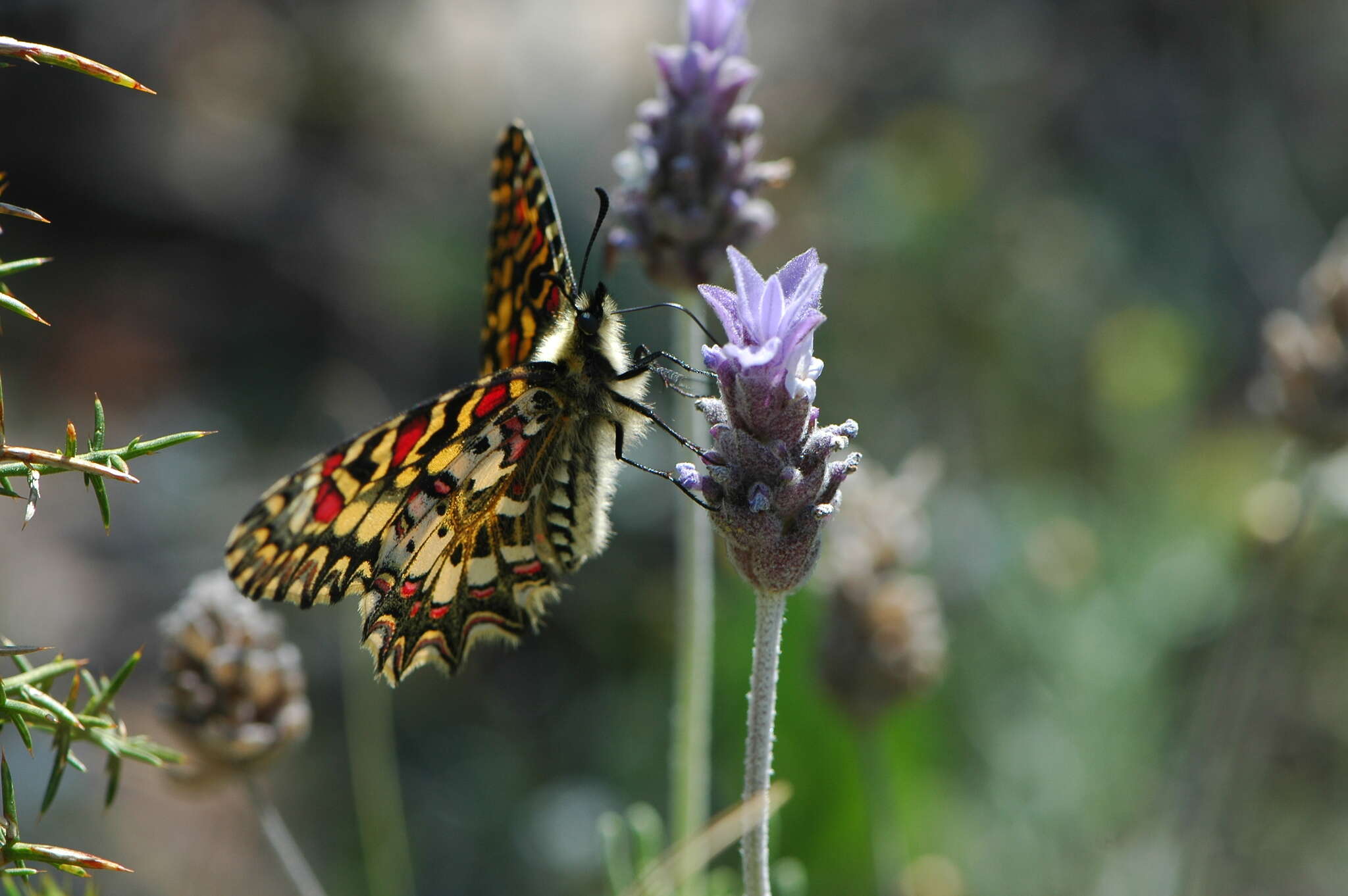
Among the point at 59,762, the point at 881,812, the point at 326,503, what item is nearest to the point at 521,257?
the point at 326,503

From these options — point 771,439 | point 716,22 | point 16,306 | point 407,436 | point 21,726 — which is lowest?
point 21,726

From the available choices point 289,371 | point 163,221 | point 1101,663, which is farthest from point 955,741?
point 163,221

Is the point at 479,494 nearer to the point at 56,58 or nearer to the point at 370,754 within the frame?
the point at 56,58

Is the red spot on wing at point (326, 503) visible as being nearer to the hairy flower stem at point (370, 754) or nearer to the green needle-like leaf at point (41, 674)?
the green needle-like leaf at point (41, 674)

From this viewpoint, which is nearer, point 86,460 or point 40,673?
point 86,460

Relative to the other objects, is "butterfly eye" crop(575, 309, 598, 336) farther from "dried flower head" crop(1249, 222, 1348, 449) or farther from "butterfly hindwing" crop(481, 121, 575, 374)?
"dried flower head" crop(1249, 222, 1348, 449)

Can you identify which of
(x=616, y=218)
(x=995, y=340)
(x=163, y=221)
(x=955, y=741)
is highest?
(x=163, y=221)

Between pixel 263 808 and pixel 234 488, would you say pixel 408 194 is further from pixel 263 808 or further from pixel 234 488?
pixel 263 808
